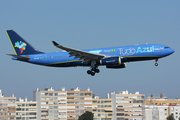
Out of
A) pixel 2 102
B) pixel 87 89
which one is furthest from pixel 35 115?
pixel 87 89

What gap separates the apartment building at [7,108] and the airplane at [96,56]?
213ft

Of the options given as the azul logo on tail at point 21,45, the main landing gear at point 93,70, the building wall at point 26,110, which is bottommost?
the building wall at point 26,110

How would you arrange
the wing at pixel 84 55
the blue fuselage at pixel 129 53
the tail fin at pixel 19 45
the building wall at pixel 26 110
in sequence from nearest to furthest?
the wing at pixel 84 55 → the blue fuselage at pixel 129 53 → the tail fin at pixel 19 45 → the building wall at pixel 26 110

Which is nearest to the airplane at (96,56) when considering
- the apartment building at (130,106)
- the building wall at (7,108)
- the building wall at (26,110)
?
the building wall at (26,110)

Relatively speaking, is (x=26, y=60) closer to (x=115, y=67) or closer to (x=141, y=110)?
(x=115, y=67)

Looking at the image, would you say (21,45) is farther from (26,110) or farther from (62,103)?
(62,103)

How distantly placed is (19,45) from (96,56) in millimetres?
17217

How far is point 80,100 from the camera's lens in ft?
431

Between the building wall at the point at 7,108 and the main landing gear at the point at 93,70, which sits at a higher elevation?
the main landing gear at the point at 93,70

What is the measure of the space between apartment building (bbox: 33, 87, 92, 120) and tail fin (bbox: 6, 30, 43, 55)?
200 feet

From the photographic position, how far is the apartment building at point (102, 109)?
131m

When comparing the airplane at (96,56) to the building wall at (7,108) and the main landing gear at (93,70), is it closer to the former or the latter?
the main landing gear at (93,70)

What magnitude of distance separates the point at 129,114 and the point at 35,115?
117 ft

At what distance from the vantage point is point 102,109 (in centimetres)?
13288
